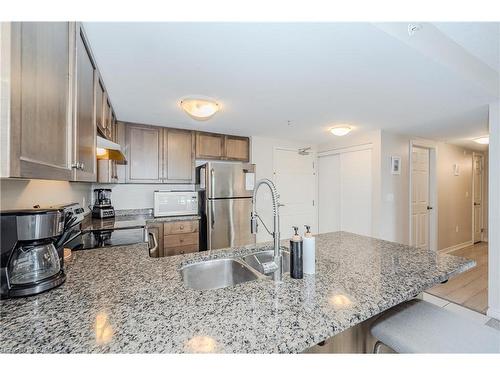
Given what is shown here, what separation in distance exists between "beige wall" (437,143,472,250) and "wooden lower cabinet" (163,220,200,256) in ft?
14.7

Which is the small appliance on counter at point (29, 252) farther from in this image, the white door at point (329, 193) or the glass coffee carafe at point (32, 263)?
the white door at point (329, 193)

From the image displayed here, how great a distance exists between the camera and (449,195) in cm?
437

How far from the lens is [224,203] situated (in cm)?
316

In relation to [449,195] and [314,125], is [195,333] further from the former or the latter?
[449,195]

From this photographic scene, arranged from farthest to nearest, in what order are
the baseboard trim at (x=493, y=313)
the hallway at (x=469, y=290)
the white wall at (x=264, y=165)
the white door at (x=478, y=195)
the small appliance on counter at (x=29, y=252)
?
the white door at (x=478, y=195)
the white wall at (x=264, y=165)
the hallway at (x=469, y=290)
the baseboard trim at (x=493, y=313)
the small appliance on counter at (x=29, y=252)

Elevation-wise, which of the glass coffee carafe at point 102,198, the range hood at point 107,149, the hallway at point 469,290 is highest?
the range hood at point 107,149

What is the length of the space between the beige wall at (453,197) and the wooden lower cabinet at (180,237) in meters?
4.48

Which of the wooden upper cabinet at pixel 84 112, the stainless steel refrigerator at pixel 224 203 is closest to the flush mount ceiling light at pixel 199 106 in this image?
the wooden upper cabinet at pixel 84 112

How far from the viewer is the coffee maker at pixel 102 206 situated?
107 inches

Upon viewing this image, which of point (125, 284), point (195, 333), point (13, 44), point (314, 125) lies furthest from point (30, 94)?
point (314, 125)

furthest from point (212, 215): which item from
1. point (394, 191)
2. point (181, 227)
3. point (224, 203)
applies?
point (394, 191)

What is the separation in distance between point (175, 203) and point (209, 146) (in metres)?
1.05

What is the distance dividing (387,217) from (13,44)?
160 inches

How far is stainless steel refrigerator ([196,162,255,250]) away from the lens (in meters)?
3.09
